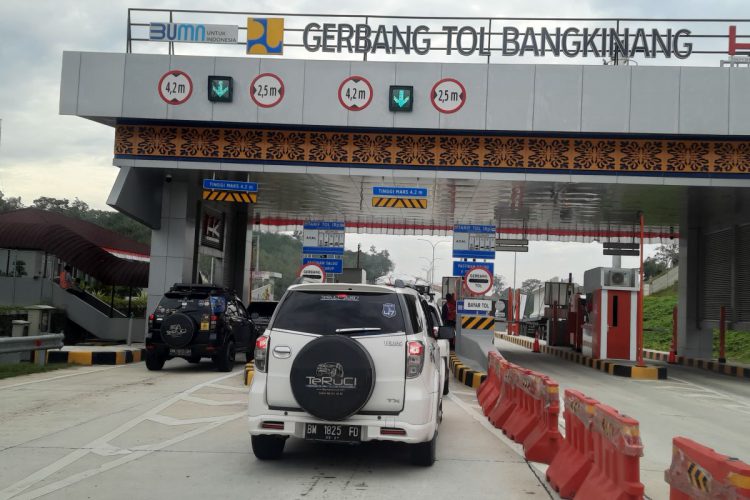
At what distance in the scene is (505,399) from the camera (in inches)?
384

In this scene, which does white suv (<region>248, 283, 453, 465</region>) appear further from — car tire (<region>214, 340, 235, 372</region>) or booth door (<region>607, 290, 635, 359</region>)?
booth door (<region>607, 290, 635, 359</region>)

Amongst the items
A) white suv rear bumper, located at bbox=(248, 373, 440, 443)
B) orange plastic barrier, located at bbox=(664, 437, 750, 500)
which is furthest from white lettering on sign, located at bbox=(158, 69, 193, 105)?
orange plastic barrier, located at bbox=(664, 437, 750, 500)

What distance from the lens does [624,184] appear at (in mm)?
17797

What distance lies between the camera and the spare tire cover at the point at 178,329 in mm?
15289

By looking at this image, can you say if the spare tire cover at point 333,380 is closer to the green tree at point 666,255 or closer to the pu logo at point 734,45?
the pu logo at point 734,45

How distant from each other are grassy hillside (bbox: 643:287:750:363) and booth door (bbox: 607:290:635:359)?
7.56 m

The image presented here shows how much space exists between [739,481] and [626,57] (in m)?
16.1

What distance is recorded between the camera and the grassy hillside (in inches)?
1250

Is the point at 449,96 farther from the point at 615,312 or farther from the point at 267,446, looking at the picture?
the point at 267,446

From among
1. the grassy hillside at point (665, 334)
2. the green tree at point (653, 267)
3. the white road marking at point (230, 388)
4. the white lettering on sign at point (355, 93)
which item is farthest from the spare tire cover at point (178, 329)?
the green tree at point (653, 267)

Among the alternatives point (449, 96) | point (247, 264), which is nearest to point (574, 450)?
point (449, 96)

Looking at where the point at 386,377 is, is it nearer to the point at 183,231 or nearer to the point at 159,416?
the point at 159,416

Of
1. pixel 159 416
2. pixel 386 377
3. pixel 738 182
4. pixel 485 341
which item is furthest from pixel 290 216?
pixel 386 377

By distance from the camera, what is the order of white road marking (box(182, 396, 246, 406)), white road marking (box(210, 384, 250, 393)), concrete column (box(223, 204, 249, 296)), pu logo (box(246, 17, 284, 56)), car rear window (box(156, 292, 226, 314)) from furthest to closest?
1. concrete column (box(223, 204, 249, 296))
2. pu logo (box(246, 17, 284, 56))
3. car rear window (box(156, 292, 226, 314))
4. white road marking (box(210, 384, 250, 393))
5. white road marking (box(182, 396, 246, 406))
